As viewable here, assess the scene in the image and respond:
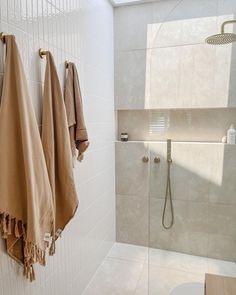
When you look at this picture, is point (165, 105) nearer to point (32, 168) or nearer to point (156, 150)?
point (156, 150)

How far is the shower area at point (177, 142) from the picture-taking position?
6.84ft

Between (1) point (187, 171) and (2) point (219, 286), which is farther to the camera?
(1) point (187, 171)

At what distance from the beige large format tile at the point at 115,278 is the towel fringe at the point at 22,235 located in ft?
→ 3.30

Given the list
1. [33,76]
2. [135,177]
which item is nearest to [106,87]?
[135,177]

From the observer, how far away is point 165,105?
7.79 ft

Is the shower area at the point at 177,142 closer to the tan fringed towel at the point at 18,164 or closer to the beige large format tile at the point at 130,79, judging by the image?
the beige large format tile at the point at 130,79

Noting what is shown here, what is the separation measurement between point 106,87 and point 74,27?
73cm

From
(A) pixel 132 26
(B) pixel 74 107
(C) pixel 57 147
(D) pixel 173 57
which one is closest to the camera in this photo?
(C) pixel 57 147

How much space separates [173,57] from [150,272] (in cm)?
201

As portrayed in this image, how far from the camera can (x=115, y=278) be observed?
2076 millimetres

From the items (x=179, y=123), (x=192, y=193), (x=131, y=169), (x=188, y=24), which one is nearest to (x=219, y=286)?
(x=192, y=193)

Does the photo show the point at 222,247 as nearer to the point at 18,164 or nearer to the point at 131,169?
the point at 131,169

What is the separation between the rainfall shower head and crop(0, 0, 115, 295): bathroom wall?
0.95m

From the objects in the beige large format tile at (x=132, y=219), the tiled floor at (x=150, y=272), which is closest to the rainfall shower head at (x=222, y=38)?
the beige large format tile at (x=132, y=219)
